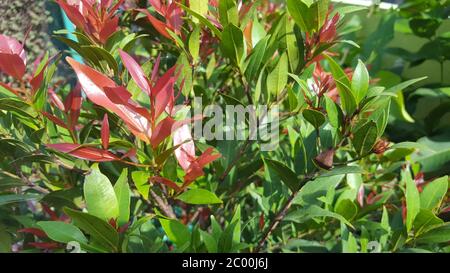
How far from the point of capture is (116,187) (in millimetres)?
968

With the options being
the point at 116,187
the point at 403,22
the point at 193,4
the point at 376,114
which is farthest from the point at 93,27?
the point at 403,22

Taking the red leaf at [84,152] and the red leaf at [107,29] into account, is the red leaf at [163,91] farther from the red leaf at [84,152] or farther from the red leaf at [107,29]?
the red leaf at [107,29]

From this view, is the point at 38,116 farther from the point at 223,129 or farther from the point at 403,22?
the point at 403,22

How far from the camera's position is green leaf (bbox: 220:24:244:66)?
1.03m

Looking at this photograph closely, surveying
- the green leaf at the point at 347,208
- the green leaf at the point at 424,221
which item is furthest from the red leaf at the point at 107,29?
the green leaf at the point at 424,221

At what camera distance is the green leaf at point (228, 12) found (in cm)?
105

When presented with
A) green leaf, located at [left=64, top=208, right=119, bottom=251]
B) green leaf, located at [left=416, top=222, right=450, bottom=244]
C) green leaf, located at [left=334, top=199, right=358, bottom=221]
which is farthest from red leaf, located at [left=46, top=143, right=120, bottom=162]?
green leaf, located at [left=416, top=222, right=450, bottom=244]

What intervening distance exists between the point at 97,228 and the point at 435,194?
77 cm

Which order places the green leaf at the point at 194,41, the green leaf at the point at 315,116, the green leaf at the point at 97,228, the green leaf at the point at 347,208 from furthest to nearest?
the green leaf at the point at 347,208, the green leaf at the point at 194,41, the green leaf at the point at 315,116, the green leaf at the point at 97,228

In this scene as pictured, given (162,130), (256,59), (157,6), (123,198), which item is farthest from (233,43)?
(123,198)

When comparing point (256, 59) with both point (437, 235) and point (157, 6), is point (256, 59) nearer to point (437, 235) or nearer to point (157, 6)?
point (157, 6)

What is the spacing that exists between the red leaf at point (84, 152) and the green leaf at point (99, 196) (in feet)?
0.09
